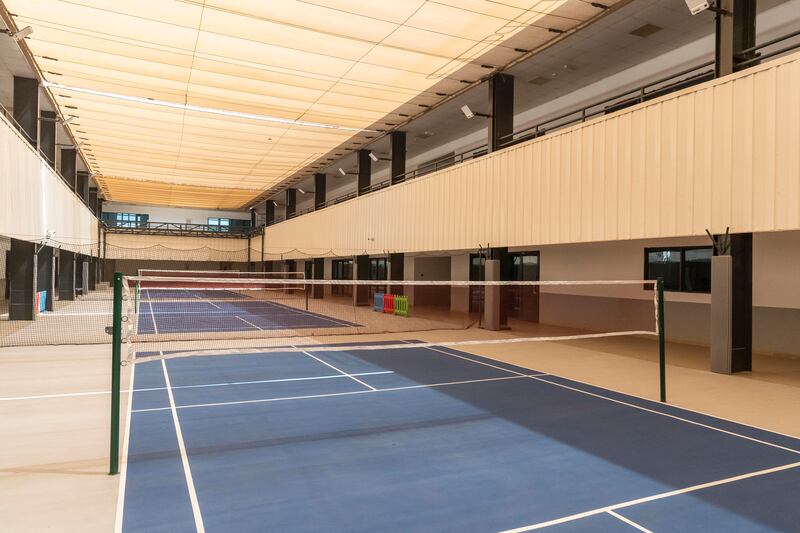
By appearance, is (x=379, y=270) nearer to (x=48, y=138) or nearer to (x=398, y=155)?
(x=398, y=155)

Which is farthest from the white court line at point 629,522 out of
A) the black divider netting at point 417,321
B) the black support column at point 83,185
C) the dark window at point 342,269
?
the black support column at point 83,185

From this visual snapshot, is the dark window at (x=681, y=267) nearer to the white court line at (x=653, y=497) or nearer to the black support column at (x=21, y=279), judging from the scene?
the white court line at (x=653, y=497)

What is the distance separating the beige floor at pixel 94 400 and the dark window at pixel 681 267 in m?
2.13

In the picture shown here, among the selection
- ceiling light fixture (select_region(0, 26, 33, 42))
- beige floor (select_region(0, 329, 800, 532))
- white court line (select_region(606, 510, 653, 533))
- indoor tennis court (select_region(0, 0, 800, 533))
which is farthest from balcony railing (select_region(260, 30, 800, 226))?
ceiling light fixture (select_region(0, 26, 33, 42))

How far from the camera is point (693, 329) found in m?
16.4

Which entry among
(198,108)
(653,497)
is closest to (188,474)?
(653,497)

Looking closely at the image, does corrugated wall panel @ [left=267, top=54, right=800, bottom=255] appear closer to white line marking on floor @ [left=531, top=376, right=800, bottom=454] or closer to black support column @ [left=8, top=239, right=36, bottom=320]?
white line marking on floor @ [left=531, top=376, right=800, bottom=454]

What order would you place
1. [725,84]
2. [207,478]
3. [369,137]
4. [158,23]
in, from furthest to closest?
[369,137] < [158,23] < [725,84] < [207,478]

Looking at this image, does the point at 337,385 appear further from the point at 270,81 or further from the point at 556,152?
the point at 270,81

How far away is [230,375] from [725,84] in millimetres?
12746

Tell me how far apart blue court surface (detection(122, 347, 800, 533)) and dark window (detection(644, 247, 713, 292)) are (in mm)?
8556

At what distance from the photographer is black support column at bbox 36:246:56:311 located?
22.9m

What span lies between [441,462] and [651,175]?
9.84 m

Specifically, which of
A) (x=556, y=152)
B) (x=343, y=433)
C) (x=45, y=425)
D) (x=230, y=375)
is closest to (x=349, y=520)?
(x=343, y=433)
